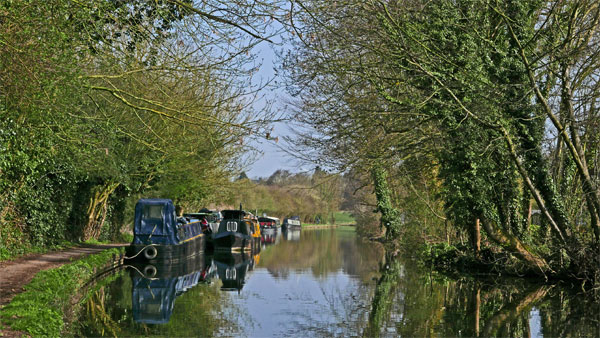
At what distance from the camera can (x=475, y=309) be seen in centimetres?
1423

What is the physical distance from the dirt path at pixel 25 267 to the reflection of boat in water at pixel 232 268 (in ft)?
14.7

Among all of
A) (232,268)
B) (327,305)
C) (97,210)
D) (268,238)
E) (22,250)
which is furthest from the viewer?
(268,238)

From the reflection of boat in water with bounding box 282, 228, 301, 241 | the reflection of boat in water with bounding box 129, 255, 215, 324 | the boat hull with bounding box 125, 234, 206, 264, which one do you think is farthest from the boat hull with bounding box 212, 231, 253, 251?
the reflection of boat in water with bounding box 282, 228, 301, 241

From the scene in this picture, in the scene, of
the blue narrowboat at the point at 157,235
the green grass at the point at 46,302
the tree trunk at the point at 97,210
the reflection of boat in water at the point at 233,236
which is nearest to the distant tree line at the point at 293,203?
the reflection of boat in water at the point at 233,236

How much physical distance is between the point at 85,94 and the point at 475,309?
10.6m

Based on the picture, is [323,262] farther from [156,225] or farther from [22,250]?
[22,250]

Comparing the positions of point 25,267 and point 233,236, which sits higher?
point 233,236

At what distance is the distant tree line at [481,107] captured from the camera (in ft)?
55.1

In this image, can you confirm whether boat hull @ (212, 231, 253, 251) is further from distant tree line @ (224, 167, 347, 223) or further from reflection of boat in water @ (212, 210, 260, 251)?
distant tree line @ (224, 167, 347, 223)

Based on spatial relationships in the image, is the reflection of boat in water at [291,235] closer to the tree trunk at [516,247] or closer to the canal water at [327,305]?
the canal water at [327,305]

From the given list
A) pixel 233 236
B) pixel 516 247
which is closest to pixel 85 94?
pixel 516 247

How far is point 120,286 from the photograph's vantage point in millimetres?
17484

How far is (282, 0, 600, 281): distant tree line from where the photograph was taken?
55.1 feet

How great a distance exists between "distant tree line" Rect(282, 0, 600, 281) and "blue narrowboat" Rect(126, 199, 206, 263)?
6.04 meters
